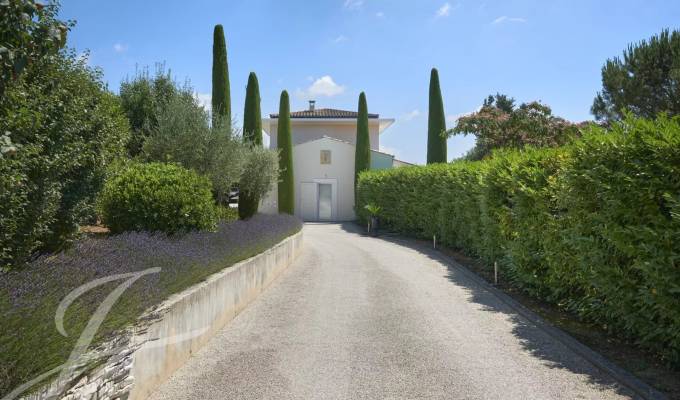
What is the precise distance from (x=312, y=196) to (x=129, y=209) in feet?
76.1

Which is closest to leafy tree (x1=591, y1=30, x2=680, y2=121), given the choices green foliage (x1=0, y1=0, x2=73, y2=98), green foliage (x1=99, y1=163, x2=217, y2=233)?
green foliage (x1=99, y1=163, x2=217, y2=233)

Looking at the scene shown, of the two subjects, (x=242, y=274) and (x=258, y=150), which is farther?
(x=258, y=150)

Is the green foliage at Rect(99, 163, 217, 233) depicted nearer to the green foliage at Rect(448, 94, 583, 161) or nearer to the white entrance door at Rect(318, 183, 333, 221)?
the green foliage at Rect(448, 94, 583, 161)

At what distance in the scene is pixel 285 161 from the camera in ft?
97.3

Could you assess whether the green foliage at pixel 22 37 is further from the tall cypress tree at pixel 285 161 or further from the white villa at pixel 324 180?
the white villa at pixel 324 180

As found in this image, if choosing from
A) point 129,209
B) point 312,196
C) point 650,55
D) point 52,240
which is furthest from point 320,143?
point 52,240

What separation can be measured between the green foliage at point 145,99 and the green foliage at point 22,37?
11551 millimetres

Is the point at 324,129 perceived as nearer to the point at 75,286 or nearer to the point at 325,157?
the point at 325,157

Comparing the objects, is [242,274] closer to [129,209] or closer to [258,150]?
[129,209]

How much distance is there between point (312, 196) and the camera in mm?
31984

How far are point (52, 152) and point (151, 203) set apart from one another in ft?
10.7

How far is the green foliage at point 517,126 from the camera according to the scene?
73.7ft

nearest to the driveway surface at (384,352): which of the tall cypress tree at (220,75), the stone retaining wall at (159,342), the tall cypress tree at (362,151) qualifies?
the stone retaining wall at (159,342)

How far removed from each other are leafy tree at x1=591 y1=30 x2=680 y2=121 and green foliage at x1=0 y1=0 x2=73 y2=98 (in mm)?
23498
